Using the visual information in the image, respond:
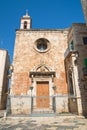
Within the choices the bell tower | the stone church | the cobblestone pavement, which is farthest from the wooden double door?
the bell tower

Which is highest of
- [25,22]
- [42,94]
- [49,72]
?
[25,22]

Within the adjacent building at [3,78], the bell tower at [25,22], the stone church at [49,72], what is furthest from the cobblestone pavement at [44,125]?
the bell tower at [25,22]

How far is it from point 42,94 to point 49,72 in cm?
239

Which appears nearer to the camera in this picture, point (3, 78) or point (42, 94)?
point (42, 94)

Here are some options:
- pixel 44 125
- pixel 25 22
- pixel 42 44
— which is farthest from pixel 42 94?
pixel 25 22

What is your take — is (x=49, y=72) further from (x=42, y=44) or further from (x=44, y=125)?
(x=44, y=125)

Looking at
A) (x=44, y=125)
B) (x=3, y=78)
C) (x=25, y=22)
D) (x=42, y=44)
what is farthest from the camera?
(x=25, y=22)

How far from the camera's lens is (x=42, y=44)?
16.7 m

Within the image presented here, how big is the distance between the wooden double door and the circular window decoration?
13.8ft

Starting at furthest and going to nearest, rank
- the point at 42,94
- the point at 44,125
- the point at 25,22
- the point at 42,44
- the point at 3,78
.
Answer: the point at 25,22 < the point at 42,44 < the point at 3,78 < the point at 42,94 < the point at 44,125

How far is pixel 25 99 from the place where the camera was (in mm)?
11438

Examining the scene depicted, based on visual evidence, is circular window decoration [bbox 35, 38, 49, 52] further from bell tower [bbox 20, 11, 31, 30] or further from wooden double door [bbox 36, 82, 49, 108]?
bell tower [bbox 20, 11, 31, 30]

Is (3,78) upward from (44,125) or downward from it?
upward

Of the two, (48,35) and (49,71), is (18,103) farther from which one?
(48,35)
